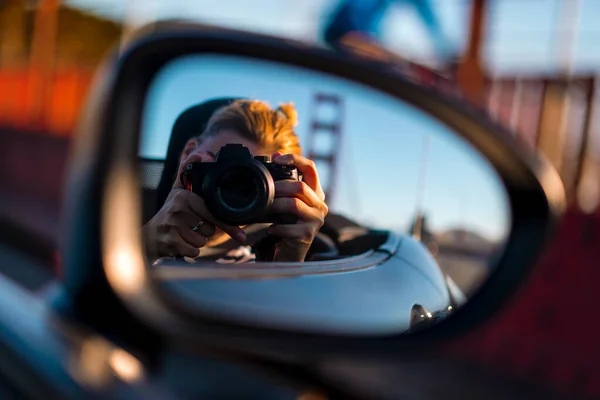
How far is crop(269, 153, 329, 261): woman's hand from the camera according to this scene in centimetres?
119

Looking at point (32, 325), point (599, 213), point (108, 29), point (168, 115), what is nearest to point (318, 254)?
point (168, 115)

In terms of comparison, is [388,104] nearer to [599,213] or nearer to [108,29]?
[599,213]

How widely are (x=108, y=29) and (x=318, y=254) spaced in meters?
29.7

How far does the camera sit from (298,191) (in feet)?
3.98

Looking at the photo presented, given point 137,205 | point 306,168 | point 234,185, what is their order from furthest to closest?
point 137,205 → point 306,168 → point 234,185

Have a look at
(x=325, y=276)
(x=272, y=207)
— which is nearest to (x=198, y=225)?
(x=272, y=207)

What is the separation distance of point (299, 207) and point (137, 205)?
1.11 feet

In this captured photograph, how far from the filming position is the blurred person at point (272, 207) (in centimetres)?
118

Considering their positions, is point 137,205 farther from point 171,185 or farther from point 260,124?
point 260,124

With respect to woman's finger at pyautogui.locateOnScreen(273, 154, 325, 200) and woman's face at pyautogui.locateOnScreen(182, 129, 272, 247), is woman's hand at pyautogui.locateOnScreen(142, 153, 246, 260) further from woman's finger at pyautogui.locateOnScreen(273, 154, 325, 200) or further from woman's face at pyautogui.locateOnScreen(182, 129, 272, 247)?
woman's finger at pyautogui.locateOnScreen(273, 154, 325, 200)

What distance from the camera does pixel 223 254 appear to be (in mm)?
1235

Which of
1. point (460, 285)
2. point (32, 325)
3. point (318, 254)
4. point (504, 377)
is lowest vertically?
point (504, 377)

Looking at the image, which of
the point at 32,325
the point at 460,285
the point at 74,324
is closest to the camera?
the point at 460,285

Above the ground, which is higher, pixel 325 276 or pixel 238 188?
pixel 238 188
